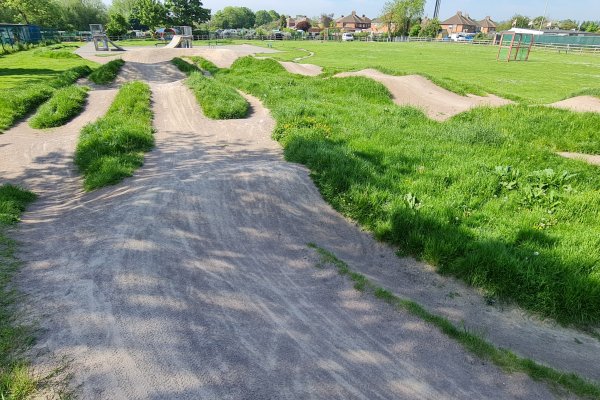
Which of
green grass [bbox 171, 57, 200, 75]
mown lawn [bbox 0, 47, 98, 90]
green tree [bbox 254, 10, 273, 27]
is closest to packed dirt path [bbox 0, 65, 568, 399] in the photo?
mown lawn [bbox 0, 47, 98, 90]

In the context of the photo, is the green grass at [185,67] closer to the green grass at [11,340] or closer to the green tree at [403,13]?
the green grass at [11,340]

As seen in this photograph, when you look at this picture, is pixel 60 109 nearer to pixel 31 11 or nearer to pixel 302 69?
pixel 302 69

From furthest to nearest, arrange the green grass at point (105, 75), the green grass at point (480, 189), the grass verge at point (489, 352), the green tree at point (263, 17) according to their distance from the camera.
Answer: the green tree at point (263, 17), the green grass at point (105, 75), the green grass at point (480, 189), the grass verge at point (489, 352)

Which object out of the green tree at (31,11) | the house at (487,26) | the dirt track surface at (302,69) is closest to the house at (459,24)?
the house at (487,26)

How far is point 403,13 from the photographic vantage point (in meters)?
88.1

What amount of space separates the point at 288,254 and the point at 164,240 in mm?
1646

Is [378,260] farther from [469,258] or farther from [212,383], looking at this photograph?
[212,383]

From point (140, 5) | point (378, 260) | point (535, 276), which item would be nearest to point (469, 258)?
point (535, 276)

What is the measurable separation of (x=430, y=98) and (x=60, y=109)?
13640 mm

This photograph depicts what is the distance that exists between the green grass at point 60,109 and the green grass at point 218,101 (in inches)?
161

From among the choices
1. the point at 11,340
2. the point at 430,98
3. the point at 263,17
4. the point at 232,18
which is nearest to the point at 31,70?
the point at 430,98

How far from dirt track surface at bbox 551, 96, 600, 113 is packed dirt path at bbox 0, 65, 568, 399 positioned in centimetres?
1066

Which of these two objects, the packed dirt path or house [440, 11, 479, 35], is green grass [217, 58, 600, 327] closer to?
the packed dirt path

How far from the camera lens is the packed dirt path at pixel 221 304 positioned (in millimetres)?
2979
